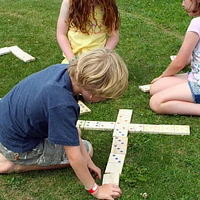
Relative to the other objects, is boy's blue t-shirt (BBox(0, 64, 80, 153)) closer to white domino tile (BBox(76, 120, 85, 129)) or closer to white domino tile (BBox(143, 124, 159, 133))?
white domino tile (BBox(76, 120, 85, 129))

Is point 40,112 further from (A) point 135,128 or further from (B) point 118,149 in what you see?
(A) point 135,128

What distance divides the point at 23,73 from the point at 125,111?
60.8 inches

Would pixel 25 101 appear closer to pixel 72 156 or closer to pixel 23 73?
pixel 72 156

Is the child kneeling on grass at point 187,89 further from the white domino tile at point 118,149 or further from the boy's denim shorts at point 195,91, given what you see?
the white domino tile at point 118,149

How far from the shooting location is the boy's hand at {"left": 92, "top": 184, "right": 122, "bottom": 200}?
2.69 metres

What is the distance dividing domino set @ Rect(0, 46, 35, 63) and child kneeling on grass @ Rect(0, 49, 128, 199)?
216 cm

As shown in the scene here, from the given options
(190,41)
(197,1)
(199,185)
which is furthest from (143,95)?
(199,185)

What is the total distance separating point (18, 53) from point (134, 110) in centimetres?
204

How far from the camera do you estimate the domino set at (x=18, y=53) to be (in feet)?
16.2

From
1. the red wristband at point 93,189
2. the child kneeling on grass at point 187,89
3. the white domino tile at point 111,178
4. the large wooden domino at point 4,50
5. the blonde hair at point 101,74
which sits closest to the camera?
the blonde hair at point 101,74

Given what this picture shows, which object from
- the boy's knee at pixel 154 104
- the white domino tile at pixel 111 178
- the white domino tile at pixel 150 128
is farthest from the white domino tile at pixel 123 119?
the white domino tile at pixel 111 178

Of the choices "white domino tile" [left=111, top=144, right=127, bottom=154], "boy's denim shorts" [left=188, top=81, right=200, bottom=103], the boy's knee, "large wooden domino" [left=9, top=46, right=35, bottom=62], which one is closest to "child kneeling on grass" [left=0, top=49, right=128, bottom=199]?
"white domino tile" [left=111, top=144, right=127, bottom=154]

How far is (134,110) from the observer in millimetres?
3893

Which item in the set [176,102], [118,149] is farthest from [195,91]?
[118,149]
